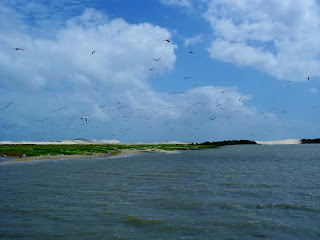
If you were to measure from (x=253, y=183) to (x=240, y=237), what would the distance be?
15.0m

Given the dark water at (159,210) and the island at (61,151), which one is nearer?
the dark water at (159,210)

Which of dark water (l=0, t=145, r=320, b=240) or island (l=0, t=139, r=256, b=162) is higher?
island (l=0, t=139, r=256, b=162)

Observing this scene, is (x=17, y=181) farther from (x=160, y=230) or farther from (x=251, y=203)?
(x=251, y=203)

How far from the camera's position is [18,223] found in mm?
14523

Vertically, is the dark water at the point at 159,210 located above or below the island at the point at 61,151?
below

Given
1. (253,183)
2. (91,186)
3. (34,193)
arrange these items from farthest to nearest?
(253,183) < (91,186) < (34,193)

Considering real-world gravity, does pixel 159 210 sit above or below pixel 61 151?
below

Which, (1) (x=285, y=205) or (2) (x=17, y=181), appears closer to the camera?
Answer: (1) (x=285, y=205)

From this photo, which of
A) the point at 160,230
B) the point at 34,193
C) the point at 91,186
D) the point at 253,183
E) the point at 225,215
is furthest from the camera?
the point at 253,183

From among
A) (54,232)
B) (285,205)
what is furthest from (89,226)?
(285,205)

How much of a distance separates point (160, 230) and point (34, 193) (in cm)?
A: 1226

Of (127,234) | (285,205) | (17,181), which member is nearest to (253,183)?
(285,205)

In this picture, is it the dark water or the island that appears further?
the island

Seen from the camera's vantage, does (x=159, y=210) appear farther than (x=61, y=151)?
No
